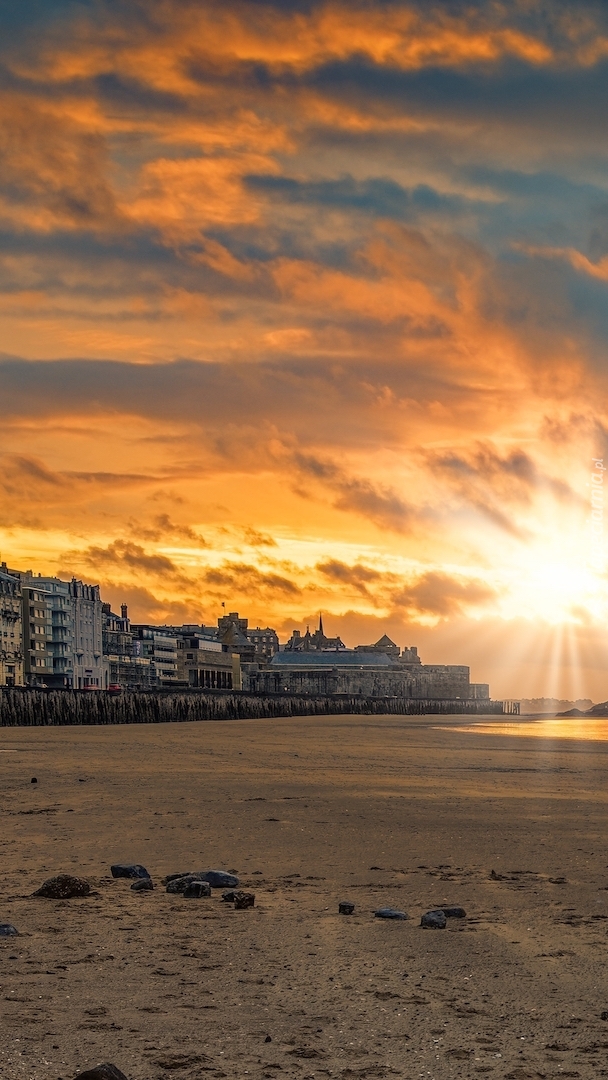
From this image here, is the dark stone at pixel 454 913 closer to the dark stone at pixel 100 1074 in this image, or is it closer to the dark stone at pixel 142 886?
the dark stone at pixel 142 886

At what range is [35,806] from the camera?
23.3m

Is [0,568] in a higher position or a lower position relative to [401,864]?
higher

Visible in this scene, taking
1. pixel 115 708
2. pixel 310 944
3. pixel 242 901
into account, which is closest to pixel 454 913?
pixel 310 944

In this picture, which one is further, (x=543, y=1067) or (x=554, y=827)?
(x=554, y=827)

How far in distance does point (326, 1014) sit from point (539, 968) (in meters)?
2.40

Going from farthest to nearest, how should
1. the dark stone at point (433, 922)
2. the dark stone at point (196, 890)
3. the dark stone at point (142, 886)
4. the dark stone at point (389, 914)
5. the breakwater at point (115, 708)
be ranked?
the breakwater at point (115, 708) < the dark stone at point (142, 886) < the dark stone at point (196, 890) < the dark stone at point (389, 914) < the dark stone at point (433, 922)

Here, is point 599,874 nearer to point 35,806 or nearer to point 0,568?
point 35,806

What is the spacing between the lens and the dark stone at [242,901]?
42.5ft

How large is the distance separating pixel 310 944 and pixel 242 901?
1768mm

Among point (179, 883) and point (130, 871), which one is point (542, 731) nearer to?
point (130, 871)

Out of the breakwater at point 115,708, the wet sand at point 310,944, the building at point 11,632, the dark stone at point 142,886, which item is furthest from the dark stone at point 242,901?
the building at point 11,632

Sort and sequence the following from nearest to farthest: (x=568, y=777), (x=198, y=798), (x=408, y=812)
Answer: (x=408, y=812)
(x=198, y=798)
(x=568, y=777)

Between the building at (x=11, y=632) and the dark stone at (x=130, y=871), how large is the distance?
161079mm

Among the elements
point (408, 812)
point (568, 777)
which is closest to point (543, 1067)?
point (408, 812)
